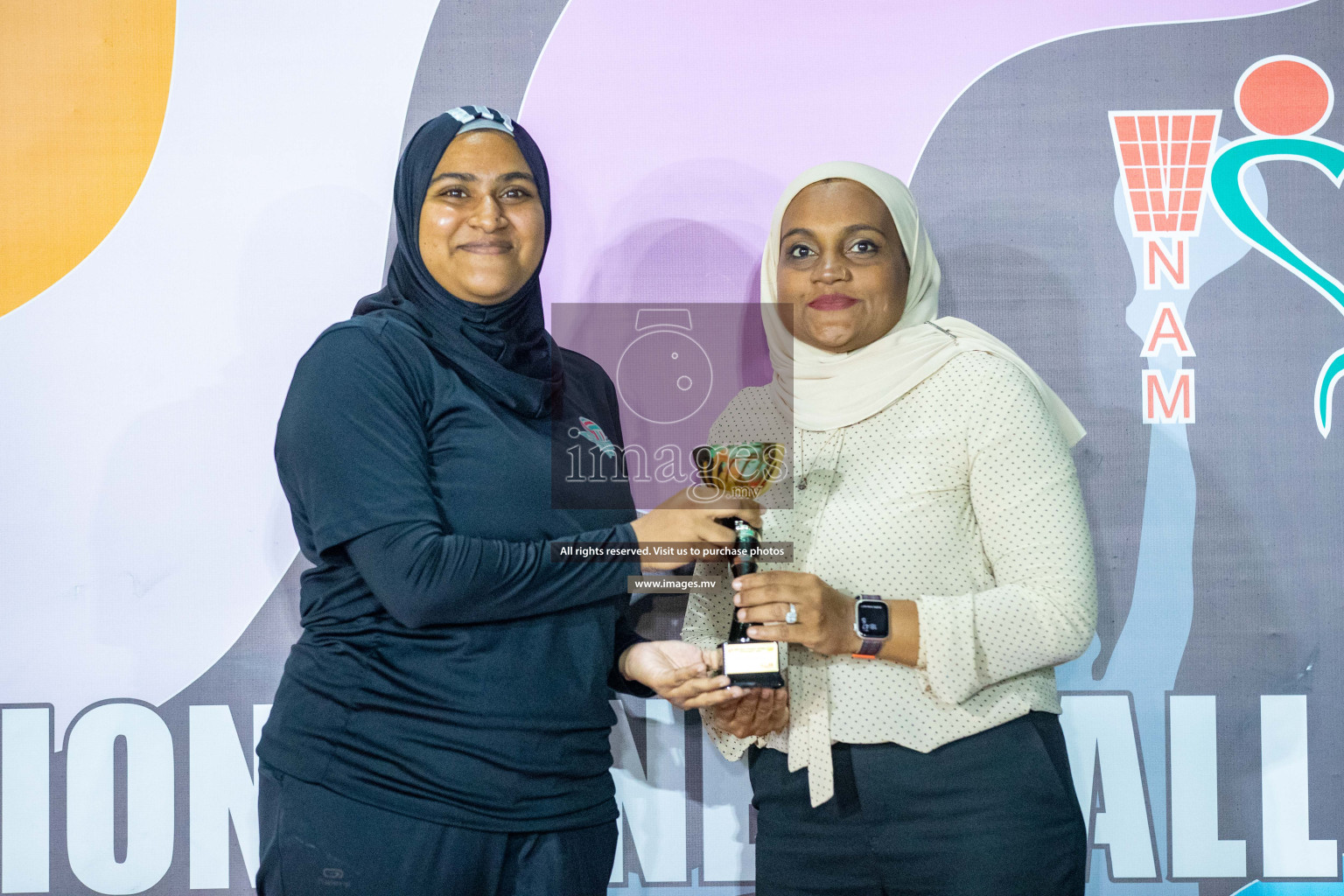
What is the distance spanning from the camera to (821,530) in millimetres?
1766

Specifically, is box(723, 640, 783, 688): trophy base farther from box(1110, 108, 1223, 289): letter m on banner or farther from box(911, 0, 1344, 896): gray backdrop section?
box(1110, 108, 1223, 289): letter m on banner

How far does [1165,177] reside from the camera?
7.40ft

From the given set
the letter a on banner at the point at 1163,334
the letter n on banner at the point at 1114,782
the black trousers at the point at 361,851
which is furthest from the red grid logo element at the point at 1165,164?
the black trousers at the point at 361,851

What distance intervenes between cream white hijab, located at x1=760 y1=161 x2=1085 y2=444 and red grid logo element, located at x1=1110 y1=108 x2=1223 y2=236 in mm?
668

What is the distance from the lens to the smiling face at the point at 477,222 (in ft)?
5.91

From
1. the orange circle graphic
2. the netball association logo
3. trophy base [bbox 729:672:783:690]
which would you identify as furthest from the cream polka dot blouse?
the orange circle graphic

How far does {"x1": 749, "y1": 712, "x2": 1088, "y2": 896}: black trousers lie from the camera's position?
1.63 meters

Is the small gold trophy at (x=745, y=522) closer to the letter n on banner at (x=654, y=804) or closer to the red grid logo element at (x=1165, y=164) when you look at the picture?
the letter n on banner at (x=654, y=804)

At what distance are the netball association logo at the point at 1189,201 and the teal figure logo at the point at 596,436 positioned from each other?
1.23 m

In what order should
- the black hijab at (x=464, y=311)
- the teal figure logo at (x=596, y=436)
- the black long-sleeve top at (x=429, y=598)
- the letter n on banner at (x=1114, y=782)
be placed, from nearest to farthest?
the black long-sleeve top at (x=429, y=598)
the black hijab at (x=464, y=311)
the teal figure logo at (x=596, y=436)
the letter n on banner at (x=1114, y=782)

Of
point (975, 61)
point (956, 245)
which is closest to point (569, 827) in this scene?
point (956, 245)

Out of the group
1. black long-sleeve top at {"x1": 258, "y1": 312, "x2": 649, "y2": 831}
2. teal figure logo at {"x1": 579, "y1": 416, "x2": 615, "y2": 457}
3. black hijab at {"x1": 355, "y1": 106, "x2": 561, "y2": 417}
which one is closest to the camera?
black long-sleeve top at {"x1": 258, "y1": 312, "x2": 649, "y2": 831}

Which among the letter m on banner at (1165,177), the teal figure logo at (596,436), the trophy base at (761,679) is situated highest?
the letter m on banner at (1165,177)

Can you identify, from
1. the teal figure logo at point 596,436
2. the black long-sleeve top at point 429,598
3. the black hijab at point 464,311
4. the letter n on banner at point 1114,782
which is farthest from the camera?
the letter n on banner at point 1114,782
